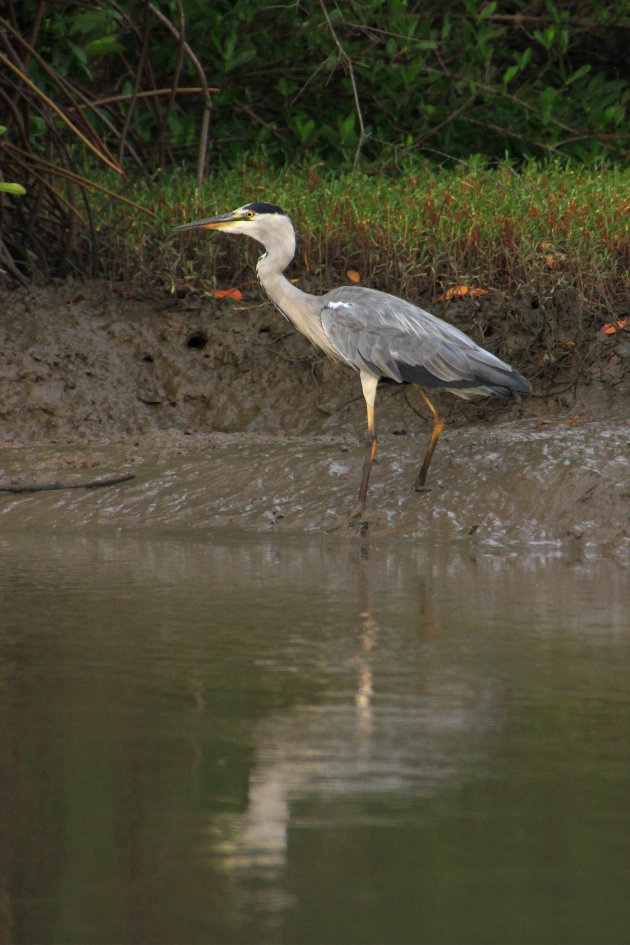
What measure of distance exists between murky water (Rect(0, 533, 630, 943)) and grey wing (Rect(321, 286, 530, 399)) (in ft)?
6.55

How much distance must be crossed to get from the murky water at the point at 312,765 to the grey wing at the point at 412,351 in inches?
78.6

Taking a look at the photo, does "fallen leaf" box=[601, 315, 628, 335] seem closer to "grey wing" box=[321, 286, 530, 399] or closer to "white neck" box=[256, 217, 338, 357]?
"grey wing" box=[321, 286, 530, 399]

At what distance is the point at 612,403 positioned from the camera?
7594 millimetres

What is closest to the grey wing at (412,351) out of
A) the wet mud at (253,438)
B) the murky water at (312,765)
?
the wet mud at (253,438)

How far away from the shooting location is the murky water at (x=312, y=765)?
1659 mm

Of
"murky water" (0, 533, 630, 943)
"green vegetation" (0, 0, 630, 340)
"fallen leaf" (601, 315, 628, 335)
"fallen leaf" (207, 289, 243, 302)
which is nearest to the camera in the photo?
"murky water" (0, 533, 630, 943)

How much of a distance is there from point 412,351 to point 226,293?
2.57 metres

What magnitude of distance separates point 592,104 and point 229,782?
10121 mm

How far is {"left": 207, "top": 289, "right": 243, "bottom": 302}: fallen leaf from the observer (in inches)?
327

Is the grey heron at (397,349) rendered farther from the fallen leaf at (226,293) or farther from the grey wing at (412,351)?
the fallen leaf at (226,293)

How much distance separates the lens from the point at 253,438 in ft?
25.0

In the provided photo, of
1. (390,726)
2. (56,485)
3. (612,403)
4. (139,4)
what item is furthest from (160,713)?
(139,4)

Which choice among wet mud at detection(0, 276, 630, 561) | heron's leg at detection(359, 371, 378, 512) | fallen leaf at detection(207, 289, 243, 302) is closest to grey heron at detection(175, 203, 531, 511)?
heron's leg at detection(359, 371, 378, 512)

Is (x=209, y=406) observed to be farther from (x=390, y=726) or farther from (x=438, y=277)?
(x=390, y=726)
